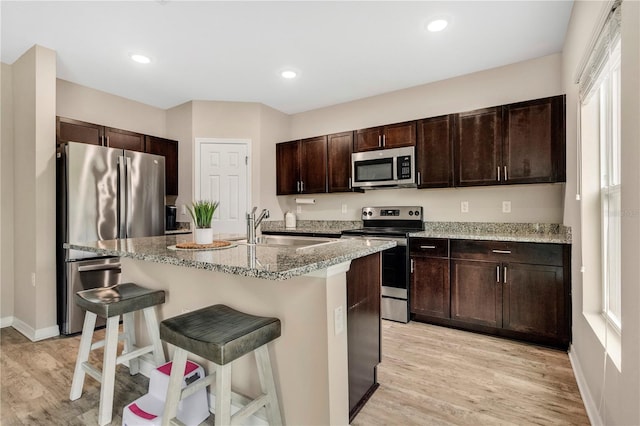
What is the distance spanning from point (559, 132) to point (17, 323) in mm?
5318

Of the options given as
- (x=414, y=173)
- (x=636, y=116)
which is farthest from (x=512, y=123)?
(x=636, y=116)

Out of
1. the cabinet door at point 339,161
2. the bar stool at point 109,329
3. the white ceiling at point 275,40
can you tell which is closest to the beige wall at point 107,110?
the white ceiling at point 275,40

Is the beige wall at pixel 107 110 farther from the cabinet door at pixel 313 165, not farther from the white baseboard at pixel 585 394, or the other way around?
the white baseboard at pixel 585 394

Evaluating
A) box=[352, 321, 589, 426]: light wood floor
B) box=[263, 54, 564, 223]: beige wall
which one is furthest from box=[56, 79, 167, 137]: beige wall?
box=[352, 321, 589, 426]: light wood floor

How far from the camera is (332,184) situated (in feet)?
13.6

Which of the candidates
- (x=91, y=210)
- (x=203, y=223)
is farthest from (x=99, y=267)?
(x=203, y=223)

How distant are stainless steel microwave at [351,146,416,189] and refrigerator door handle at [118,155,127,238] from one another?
252 cm

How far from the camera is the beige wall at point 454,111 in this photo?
3.07m

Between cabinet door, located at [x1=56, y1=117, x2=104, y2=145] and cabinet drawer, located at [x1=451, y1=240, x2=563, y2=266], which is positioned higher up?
cabinet door, located at [x1=56, y1=117, x2=104, y2=145]

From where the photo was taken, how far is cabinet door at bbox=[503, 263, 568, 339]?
253 cm

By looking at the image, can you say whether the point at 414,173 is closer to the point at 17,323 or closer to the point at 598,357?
the point at 598,357

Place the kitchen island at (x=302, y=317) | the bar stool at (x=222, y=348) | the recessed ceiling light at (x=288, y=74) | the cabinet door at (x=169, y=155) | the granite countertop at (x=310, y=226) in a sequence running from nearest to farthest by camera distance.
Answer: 1. the bar stool at (x=222, y=348)
2. the kitchen island at (x=302, y=317)
3. the recessed ceiling light at (x=288, y=74)
4. the cabinet door at (x=169, y=155)
5. the granite countertop at (x=310, y=226)

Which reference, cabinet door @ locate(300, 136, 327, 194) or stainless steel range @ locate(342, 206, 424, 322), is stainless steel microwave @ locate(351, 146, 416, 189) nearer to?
cabinet door @ locate(300, 136, 327, 194)

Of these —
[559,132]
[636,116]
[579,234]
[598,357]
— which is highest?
[559,132]
